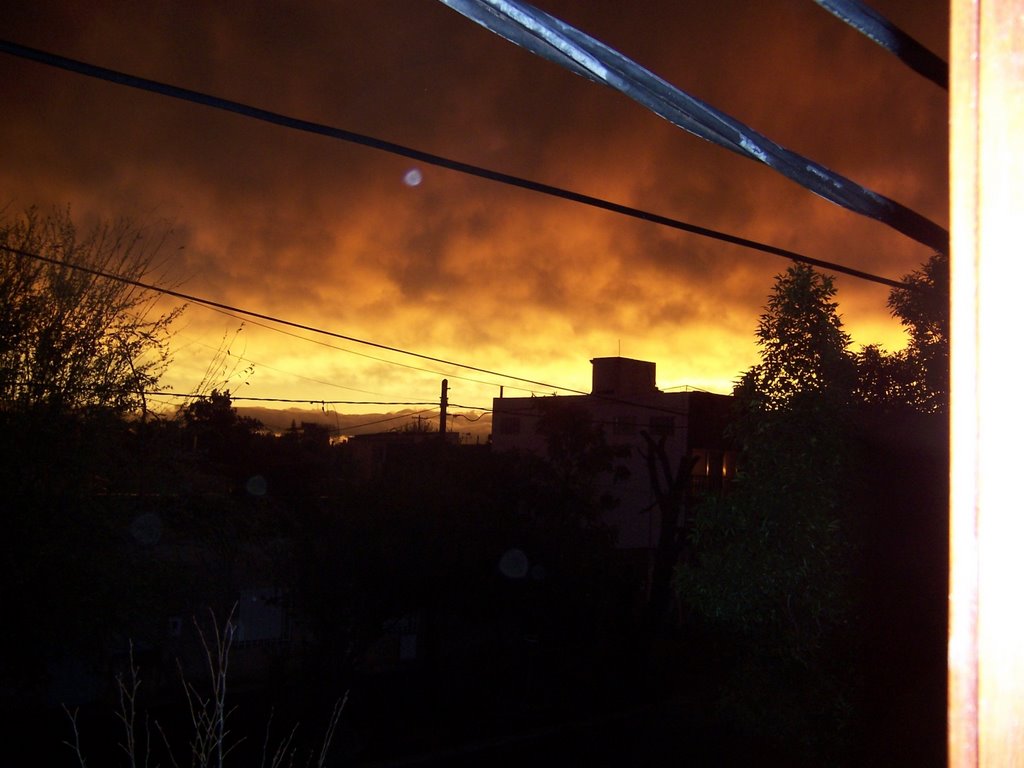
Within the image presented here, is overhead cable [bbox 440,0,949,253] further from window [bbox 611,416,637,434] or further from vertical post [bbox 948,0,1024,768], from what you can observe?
window [bbox 611,416,637,434]

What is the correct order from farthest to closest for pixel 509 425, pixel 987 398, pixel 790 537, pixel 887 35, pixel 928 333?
pixel 509 425
pixel 928 333
pixel 790 537
pixel 887 35
pixel 987 398

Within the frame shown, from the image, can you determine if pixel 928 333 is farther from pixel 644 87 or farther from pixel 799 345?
pixel 644 87

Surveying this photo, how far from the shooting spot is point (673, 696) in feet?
75.6

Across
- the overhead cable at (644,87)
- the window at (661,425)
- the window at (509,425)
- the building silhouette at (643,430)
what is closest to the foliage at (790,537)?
the overhead cable at (644,87)

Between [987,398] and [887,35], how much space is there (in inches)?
57.2

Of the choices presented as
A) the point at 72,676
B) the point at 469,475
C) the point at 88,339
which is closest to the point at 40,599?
the point at 88,339

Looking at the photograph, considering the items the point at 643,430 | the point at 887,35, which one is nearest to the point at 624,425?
the point at 643,430

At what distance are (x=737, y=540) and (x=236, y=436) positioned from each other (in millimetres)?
27995

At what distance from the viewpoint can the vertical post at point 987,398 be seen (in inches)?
37.4

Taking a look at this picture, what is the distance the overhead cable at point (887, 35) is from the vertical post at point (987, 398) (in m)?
0.97

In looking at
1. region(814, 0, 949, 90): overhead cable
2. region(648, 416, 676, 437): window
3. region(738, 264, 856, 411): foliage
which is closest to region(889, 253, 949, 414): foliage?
region(738, 264, 856, 411): foliage

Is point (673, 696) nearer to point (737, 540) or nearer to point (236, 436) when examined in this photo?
point (737, 540)

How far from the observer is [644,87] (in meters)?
2.15

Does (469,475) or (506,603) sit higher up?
(469,475)
